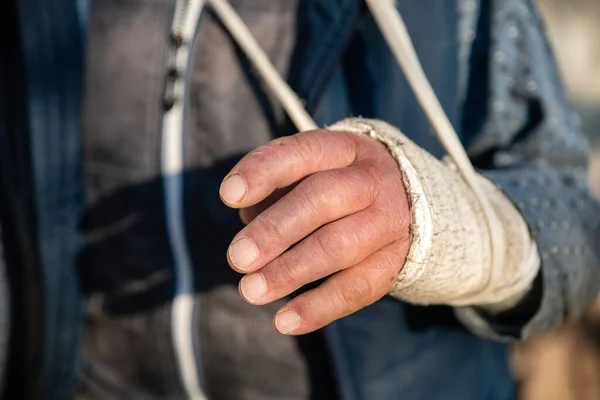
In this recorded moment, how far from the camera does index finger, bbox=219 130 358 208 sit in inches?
16.5

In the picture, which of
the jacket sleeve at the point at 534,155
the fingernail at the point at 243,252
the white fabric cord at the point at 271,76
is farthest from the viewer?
the jacket sleeve at the point at 534,155

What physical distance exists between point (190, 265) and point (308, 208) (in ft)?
1.20

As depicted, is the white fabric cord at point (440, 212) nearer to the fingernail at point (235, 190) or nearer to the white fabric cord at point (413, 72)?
the white fabric cord at point (413, 72)

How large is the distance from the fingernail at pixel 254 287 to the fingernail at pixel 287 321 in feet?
0.09

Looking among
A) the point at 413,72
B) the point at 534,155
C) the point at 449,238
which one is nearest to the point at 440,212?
the point at 449,238

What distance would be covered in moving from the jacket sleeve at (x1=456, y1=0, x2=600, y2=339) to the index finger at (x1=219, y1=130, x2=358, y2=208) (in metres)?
0.27

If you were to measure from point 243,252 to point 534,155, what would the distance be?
1.57 ft

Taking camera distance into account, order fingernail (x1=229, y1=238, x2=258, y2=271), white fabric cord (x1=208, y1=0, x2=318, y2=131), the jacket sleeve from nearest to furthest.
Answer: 1. fingernail (x1=229, y1=238, x2=258, y2=271)
2. white fabric cord (x1=208, y1=0, x2=318, y2=131)
3. the jacket sleeve

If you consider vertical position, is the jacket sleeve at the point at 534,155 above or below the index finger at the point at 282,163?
below

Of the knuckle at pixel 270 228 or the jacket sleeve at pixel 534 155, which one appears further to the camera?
the jacket sleeve at pixel 534 155

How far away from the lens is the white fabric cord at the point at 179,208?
2.35ft

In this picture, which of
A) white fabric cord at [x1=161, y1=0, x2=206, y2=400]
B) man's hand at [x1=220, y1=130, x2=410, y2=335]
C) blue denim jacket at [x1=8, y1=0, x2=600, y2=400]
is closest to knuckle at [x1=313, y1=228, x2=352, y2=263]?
man's hand at [x1=220, y1=130, x2=410, y2=335]

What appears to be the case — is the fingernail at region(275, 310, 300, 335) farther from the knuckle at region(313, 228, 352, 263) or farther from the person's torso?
the person's torso

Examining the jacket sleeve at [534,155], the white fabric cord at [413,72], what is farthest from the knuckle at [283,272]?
the jacket sleeve at [534,155]
